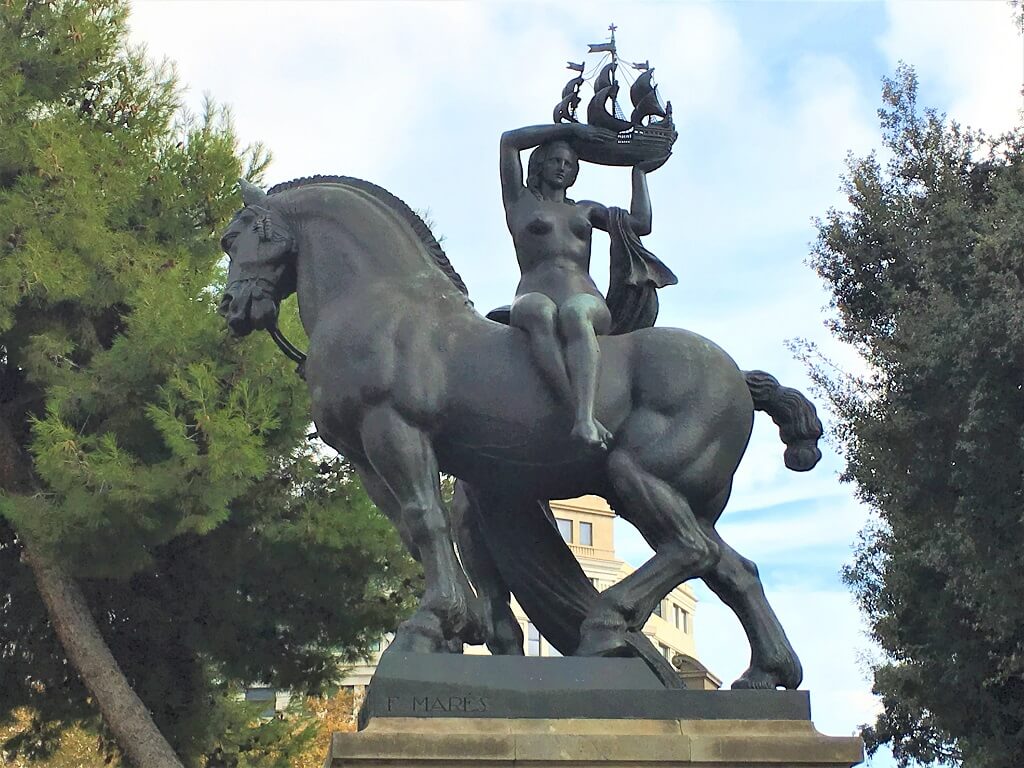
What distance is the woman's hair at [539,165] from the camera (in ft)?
22.6

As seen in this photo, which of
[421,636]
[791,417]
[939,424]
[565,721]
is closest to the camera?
[565,721]

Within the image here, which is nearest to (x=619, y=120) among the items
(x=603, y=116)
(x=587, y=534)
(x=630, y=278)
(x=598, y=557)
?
(x=603, y=116)

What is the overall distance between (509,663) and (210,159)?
11.4 m

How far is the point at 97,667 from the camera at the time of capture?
13898mm

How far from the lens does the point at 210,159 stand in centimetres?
1589

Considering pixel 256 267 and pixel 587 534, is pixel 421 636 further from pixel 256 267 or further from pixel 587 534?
pixel 587 534

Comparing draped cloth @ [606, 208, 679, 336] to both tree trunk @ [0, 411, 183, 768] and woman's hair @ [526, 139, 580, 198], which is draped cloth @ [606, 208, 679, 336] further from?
tree trunk @ [0, 411, 183, 768]

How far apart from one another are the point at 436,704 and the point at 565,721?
553 millimetres

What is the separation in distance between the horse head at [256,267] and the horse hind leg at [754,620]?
2.46 meters

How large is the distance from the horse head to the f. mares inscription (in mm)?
2105

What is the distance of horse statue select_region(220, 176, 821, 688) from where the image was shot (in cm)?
611

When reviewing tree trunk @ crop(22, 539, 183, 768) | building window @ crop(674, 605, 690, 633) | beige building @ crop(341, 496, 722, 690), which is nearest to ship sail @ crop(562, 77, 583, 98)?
tree trunk @ crop(22, 539, 183, 768)

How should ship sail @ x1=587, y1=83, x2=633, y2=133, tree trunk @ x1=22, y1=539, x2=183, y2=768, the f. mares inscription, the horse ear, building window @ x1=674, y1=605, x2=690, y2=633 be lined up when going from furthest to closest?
building window @ x1=674, y1=605, x2=690, y2=633, tree trunk @ x1=22, y1=539, x2=183, y2=768, ship sail @ x1=587, y1=83, x2=633, y2=133, the horse ear, the f. mares inscription

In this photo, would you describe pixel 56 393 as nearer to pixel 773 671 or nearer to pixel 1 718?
pixel 1 718
